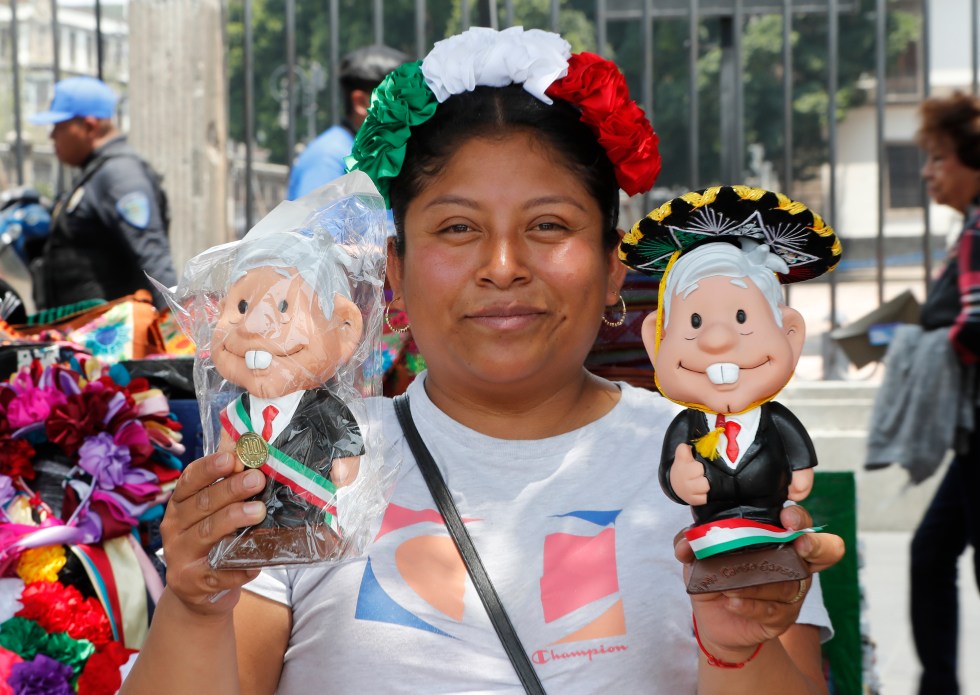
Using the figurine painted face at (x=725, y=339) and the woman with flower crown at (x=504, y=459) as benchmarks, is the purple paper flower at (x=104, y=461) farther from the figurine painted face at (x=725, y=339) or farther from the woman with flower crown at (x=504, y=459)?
the figurine painted face at (x=725, y=339)

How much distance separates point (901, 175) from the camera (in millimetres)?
27719

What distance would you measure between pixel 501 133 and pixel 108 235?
3.17 meters

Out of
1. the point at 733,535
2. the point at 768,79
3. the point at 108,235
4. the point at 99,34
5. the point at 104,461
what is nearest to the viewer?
the point at 733,535

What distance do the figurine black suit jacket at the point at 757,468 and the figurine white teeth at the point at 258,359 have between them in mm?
491

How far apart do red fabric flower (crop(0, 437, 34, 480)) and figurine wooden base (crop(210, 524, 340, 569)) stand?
1.14 metres

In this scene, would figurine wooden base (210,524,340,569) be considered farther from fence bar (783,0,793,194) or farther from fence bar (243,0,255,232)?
fence bar (783,0,793,194)

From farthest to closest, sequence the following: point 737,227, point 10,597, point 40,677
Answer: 1. point 10,597
2. point 40,677
3. point 737,227

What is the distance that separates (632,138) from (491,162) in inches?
8.7

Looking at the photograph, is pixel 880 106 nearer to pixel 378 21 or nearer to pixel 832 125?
pixel 832 125

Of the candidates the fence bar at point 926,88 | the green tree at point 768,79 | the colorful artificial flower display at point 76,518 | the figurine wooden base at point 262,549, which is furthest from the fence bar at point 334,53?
the green tree at point 768,79

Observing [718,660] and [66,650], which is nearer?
[718,660]

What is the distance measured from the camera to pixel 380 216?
5.44 feet

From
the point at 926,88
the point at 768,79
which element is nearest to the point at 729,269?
the point at 926,88

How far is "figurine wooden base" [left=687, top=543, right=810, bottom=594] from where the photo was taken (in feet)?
4.50
